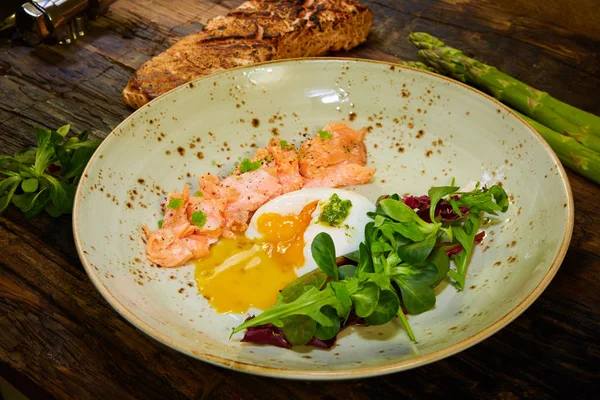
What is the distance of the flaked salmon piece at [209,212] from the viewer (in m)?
3.03

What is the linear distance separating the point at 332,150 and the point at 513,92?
4.75ft

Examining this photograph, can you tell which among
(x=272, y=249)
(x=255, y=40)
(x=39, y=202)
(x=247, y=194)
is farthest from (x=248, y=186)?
(x=255, y=40)

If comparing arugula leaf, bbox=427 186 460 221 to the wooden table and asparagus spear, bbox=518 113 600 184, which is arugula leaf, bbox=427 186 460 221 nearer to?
the wooden table

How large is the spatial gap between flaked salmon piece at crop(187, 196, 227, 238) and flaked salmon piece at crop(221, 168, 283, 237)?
52 millimetres

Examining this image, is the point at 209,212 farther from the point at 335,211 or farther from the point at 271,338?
the point at 271,338

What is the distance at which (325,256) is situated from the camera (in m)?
2.46

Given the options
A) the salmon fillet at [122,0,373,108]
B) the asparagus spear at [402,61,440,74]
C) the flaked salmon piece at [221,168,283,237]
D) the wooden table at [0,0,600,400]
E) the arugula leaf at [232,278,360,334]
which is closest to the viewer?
the arugula leaf at [232,278,360,334]

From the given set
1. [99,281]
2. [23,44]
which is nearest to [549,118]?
[99,281]

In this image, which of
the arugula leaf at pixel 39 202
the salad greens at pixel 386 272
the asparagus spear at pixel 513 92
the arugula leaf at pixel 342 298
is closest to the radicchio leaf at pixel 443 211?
the salad greens at pixel 386 272

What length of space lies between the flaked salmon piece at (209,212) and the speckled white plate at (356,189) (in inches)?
9.7

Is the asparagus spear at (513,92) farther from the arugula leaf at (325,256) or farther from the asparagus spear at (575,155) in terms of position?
the arugula leaf at (325,256)

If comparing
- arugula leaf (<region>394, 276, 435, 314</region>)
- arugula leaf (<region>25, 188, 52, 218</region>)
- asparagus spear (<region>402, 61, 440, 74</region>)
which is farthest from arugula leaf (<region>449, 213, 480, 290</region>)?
arugula leaf (<region>25, 188, 52, 218</region>)

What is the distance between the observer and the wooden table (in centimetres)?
249

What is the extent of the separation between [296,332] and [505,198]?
1.34 metres
